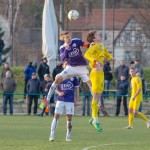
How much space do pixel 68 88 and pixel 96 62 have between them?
206 centimetres

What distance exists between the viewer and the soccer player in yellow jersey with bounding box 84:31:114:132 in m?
21.7

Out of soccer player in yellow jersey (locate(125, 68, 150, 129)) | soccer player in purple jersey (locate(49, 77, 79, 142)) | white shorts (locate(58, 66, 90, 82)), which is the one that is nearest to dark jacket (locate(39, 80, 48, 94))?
soccer player in yellow jersey (locate(125, 68, 150, 129))

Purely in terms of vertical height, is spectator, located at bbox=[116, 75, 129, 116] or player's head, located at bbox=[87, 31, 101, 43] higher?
player's head, located at bbox=[87, 31, 101, 43]

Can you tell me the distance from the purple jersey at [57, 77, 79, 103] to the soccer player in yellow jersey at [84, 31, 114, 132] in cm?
149

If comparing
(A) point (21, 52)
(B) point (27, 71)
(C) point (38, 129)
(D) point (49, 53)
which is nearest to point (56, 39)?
(D) point (49, 53)

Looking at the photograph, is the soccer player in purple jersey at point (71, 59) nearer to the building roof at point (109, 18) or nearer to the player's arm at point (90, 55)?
the player's arm at point (90, 55)

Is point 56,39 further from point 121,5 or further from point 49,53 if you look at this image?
point 121,5

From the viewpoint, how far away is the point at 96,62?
22250 millimetres

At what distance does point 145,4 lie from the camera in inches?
2384

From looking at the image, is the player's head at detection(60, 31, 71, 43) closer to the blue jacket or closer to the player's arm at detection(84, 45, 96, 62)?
the player's arm at detection(84, 45, 96, 62)

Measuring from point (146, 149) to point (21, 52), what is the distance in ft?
204

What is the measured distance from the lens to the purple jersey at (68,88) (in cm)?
2031

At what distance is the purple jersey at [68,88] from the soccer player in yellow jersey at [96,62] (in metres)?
1.49

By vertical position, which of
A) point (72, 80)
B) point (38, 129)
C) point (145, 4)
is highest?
point (145, 4)
